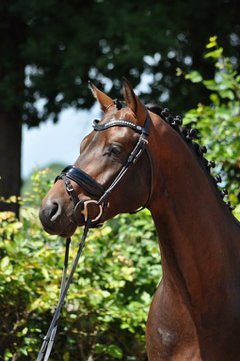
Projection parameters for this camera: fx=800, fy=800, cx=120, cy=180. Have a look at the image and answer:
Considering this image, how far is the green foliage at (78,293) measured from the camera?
197 inches

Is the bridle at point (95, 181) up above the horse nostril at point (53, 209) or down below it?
above

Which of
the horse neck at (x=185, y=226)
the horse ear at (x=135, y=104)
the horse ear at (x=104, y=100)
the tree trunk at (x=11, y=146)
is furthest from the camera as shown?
the tree trunk at (x=11, y=146)

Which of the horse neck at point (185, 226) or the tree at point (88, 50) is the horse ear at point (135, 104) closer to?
the horse neck at point (185, 226)

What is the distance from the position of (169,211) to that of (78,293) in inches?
70.4

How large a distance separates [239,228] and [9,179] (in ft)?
22.6

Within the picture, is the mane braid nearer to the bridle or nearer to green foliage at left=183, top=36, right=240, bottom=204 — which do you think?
the bridle

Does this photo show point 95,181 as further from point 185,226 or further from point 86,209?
point 185,226

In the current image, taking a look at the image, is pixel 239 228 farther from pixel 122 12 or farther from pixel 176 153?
pixel 122 12

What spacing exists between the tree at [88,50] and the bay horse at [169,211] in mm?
5791

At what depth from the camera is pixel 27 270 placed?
5.06 m

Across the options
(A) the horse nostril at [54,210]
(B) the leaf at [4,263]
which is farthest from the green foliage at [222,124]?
(A) the horse nostril at [54,210]

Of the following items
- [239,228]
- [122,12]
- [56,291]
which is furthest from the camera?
[122,12]

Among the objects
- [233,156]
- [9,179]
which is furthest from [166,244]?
[9,179]

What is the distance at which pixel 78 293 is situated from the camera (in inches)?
199
